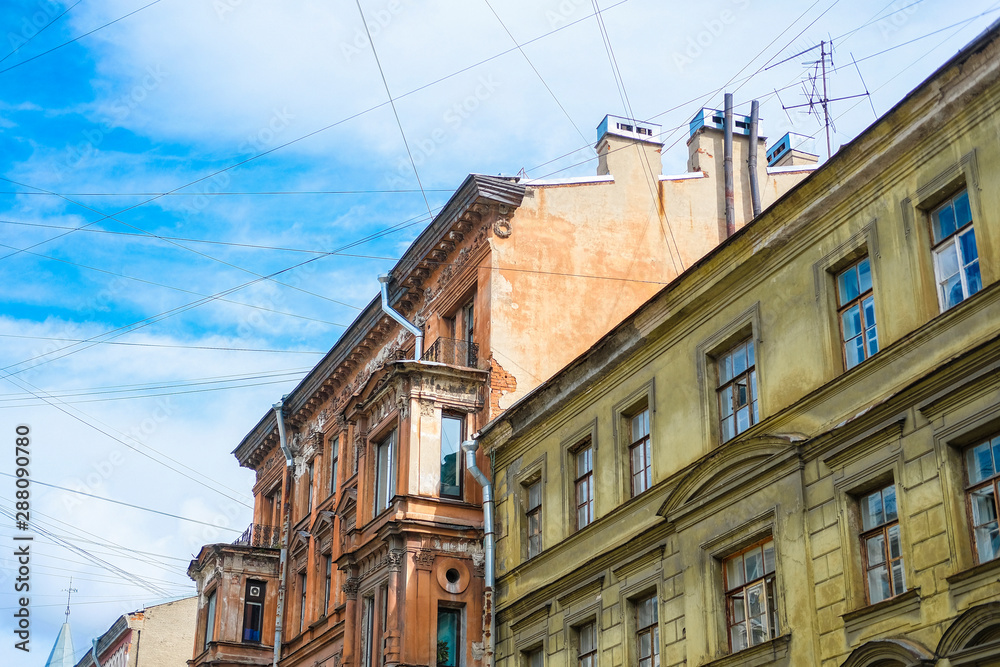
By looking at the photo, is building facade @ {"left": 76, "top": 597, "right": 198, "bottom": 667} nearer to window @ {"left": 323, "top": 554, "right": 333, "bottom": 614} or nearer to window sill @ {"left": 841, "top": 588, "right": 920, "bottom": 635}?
window @ {"left": 323, "top": 554, "right": 333, "bottom": 614}

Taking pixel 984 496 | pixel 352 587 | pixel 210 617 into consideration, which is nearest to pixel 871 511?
pixel 984 496

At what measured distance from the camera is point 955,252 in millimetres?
13516

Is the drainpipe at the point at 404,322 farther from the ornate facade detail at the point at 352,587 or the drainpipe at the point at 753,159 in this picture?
the drainpipe at the point at 753,159

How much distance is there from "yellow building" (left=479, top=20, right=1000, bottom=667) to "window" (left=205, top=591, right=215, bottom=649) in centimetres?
1610

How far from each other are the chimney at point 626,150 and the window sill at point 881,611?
14.7 meters

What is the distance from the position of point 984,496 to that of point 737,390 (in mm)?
4816

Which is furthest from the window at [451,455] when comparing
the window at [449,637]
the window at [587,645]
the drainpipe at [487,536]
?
the window at [587,645]

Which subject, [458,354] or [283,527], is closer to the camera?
[458,354]

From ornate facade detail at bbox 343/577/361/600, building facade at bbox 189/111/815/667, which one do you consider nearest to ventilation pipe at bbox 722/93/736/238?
building facade at bbox 189/111/815/667

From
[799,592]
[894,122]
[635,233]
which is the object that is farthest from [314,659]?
[894,122]

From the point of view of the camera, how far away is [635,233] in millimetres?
26391

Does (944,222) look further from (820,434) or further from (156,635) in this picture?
(156,635)

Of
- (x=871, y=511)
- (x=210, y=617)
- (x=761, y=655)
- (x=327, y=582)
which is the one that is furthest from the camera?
(x=210, y=617)

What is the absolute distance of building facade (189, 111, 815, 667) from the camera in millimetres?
22844
